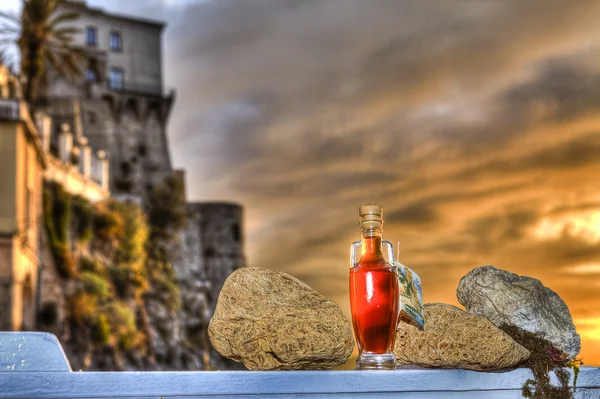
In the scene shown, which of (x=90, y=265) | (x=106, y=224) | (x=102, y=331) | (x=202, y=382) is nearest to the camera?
(x=202, y=382)

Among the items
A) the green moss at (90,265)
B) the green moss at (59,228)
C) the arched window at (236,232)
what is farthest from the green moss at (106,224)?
the arched window at (236,232)

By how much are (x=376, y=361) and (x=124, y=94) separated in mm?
50691

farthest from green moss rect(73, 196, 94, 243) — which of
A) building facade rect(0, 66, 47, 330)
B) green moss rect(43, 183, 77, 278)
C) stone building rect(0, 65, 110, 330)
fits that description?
building facade rect(0, 66, 47, 330)

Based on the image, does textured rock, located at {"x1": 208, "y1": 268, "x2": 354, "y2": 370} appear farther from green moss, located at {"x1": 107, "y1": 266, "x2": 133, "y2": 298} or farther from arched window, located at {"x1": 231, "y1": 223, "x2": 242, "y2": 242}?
arched window, located at {"x1": 231, "y1": 223, "x2": 242, "y2": 242}

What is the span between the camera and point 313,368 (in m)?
2.90

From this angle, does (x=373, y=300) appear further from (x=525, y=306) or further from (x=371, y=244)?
(x=525, y=306)

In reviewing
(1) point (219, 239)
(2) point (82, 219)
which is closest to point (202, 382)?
(2) point (82, 219)

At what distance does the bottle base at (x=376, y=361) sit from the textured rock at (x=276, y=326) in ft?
0.20

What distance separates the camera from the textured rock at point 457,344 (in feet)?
9.57

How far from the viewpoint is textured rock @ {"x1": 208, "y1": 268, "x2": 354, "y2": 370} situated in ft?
9.27

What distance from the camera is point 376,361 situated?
9.46ft

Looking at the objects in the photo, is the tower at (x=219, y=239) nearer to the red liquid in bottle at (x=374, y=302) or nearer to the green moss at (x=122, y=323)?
the green moss at (x=122, y=323)

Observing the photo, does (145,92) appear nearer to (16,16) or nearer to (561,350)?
(16,16)

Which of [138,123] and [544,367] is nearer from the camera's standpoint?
[544,367]
